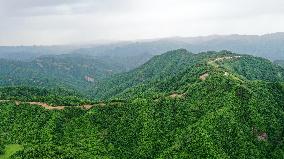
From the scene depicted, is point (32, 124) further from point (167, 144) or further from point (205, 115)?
point (205, 115)

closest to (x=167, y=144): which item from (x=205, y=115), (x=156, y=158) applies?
(x=156, y=158)

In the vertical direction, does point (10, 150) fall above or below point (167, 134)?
above

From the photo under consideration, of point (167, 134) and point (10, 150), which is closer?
point (10, 150)

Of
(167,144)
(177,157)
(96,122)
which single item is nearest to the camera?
(177,157)

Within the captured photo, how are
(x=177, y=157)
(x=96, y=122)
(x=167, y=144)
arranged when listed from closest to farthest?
1. (x=177, y=157)
2. (x=167, y=144)
3. (x=96, y=122)

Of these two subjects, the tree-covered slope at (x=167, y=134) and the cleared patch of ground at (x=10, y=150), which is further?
the tree-covered slope at (x=167, y=134)

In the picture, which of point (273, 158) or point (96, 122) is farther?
point (96, 122)

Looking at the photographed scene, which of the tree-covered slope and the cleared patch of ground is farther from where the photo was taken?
the tree-covered slope

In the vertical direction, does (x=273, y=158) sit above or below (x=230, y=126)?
below
